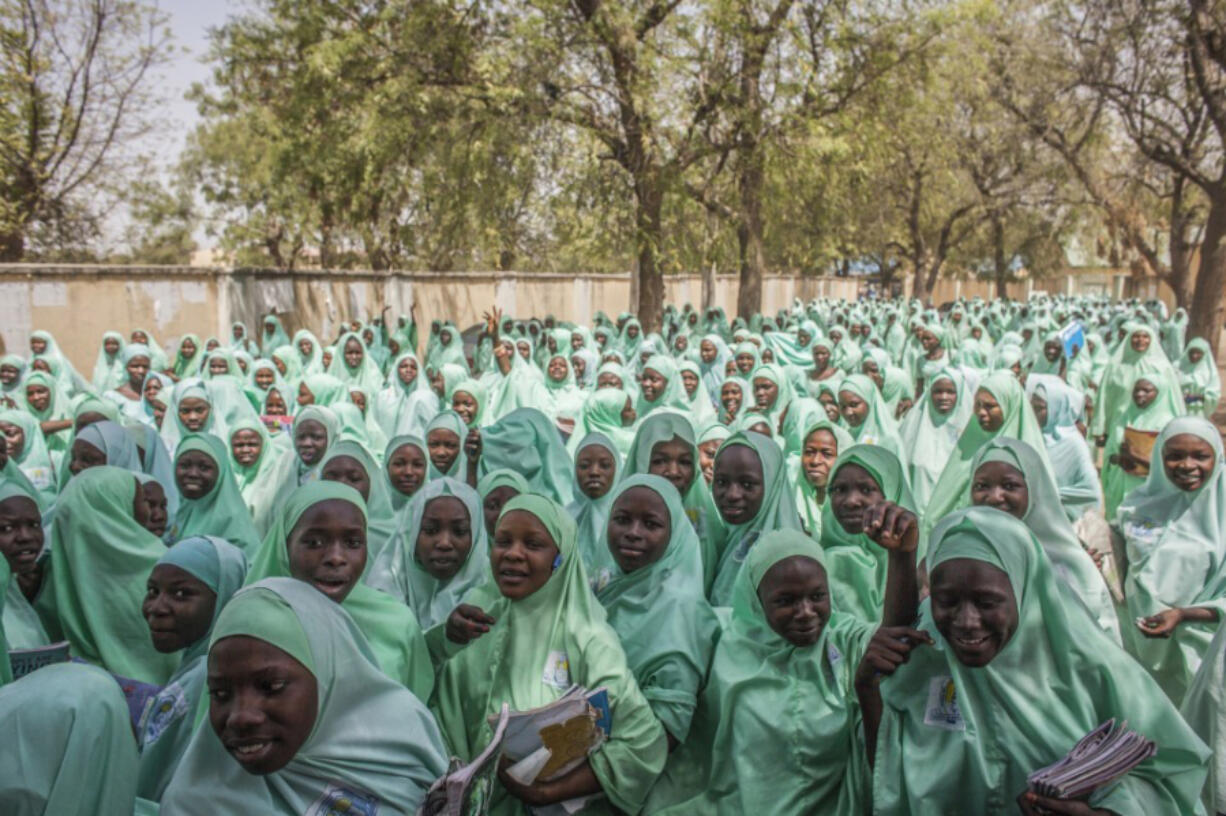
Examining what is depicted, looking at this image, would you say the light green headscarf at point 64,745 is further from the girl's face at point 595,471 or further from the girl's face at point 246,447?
the girl's face at point 246,447

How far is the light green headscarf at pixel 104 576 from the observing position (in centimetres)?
320

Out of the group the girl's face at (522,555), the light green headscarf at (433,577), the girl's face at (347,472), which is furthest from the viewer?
the girl's face at (347,472)

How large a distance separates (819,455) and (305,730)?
3.64 metres

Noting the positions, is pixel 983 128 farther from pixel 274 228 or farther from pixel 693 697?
pixel 693 697

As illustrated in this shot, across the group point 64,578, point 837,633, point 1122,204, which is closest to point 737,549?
point 837,633

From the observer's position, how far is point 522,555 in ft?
9.33

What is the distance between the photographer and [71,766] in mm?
1951

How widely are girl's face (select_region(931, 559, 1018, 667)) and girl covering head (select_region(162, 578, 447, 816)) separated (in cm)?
133

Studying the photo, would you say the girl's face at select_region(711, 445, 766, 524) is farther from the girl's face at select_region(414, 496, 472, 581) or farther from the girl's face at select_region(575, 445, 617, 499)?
the girl's face at select_region(414, 496, 472, 581)

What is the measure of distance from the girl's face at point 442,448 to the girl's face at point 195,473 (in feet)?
4.22

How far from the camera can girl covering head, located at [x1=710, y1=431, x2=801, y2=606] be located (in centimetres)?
395

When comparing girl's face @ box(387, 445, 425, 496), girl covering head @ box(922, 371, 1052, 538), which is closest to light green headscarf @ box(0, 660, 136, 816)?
girl's face @ box(387, 445, 425, 496)

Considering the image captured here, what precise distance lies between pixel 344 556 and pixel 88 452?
2.65m

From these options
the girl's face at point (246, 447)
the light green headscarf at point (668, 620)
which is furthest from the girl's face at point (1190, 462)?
the girl's face at point (246, 447)
